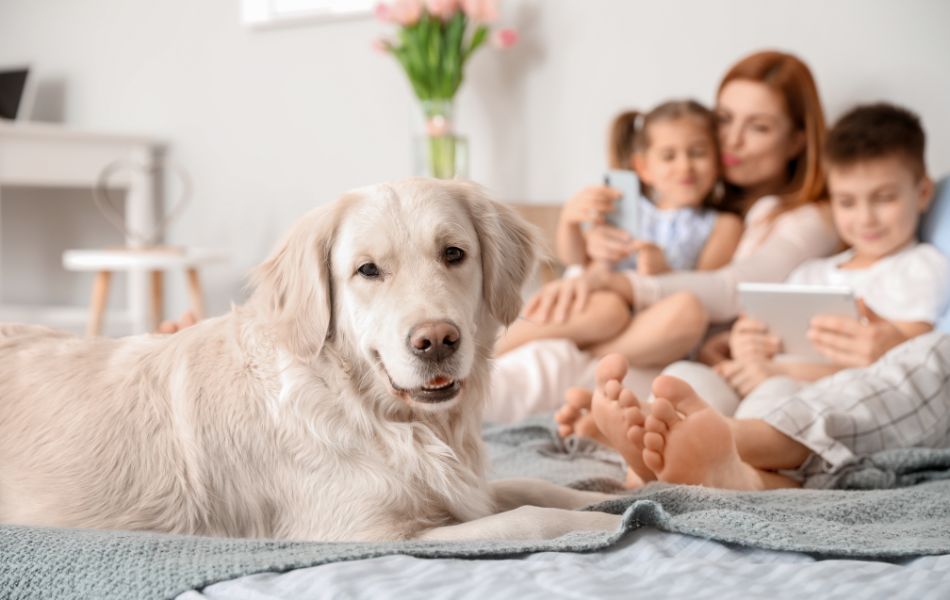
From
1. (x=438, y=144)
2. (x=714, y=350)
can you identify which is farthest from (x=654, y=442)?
(x=438, y=144)

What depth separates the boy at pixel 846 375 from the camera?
1432mm

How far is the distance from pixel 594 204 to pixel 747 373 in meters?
0.64

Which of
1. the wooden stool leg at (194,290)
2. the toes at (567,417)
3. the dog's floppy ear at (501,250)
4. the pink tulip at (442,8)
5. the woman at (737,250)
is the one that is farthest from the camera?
the wooden stool leg at (194,290)

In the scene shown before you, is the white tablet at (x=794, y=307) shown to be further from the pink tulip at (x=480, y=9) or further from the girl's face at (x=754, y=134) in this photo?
the pink tulip at (x=480, y=9)

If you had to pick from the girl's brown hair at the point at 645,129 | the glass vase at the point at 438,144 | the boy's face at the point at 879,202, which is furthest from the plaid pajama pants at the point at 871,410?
the glass vase at the point at 438,144

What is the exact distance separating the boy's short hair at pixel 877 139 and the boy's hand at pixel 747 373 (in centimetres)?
53

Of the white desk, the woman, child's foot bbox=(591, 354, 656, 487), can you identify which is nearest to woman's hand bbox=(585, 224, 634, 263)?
the woman

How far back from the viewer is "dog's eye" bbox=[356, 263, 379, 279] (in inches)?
48.9

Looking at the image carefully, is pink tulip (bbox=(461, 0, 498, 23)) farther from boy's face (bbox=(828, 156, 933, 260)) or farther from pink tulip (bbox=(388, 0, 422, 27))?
boy's face (bbox=(828, 156, 933, 260))

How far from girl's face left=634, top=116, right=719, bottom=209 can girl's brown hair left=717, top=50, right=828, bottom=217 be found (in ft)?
0.61

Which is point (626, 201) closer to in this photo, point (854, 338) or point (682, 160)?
point (682, 160)

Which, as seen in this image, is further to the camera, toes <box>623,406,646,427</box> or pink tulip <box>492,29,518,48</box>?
pink tulip <box>492,29,518,48</box>

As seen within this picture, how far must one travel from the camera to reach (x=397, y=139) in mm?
3801

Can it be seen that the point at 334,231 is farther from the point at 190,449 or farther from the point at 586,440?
the point at 586,440
